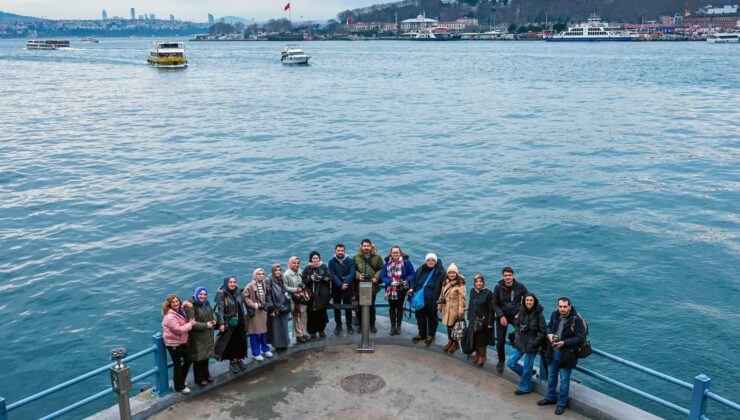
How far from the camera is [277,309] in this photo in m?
11.2


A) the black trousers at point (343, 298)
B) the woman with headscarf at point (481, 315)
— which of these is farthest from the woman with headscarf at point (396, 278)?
the woman with headscarf at point (481, 315)

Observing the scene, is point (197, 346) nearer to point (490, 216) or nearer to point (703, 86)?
point (490, 216)

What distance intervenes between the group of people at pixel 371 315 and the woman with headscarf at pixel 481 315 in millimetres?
16

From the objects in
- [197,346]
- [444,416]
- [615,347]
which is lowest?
[615,347]

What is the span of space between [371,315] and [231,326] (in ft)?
9.47

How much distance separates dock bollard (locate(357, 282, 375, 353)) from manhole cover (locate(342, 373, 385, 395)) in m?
0.87

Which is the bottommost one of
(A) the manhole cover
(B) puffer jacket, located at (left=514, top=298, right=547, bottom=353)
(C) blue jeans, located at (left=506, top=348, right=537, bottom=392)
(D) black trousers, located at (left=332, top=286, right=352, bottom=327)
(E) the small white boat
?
(A) the manhole cover

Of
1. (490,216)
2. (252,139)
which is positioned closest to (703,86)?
(252,139)

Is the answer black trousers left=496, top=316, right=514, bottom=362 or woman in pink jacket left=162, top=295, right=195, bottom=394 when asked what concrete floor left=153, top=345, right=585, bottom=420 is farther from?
woman in pink jacket left=162, top=295, right=195, bottom=394

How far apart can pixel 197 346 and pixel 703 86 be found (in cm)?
8922

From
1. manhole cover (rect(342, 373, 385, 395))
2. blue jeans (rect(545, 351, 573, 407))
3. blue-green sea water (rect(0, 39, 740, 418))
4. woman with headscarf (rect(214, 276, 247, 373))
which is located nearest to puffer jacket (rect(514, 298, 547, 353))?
blue jeans (rect(545, 351, 573, 407))

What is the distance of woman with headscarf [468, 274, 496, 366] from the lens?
10781mm

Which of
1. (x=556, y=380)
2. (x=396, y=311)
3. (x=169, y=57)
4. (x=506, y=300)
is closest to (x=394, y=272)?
(x=396, y=311)

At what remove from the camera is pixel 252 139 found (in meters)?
50.8
